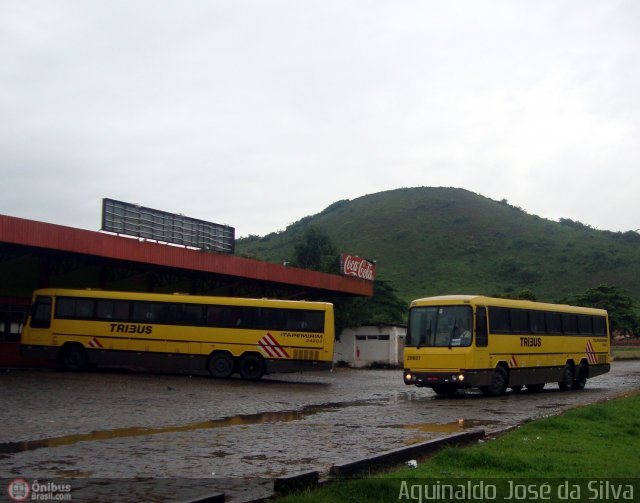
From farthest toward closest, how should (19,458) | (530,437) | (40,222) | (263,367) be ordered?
(263,367) → (40,222) → (530,437) → (19,458)

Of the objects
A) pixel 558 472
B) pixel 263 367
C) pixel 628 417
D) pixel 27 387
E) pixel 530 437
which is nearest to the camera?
pixel 558 472

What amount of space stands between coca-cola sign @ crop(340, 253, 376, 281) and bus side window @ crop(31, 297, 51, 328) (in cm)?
1767

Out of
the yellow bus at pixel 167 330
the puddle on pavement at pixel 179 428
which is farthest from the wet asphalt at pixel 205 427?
the yellow bus at pixel 167 330

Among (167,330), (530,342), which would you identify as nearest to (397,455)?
(530,342)

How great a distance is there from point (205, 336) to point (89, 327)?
14.1 feet

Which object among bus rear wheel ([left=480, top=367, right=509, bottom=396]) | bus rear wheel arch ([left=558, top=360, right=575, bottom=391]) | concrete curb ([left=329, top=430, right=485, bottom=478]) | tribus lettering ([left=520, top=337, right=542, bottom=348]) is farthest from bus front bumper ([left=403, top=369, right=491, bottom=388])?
concrete curb ([left=329, top=430, right=485, bottom=478])

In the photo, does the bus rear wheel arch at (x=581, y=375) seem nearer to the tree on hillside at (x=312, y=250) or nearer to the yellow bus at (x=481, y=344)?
the yellow bus at (x=481, y=344)

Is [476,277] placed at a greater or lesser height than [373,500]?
greater

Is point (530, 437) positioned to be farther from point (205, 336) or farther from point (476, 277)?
point (476, 277)

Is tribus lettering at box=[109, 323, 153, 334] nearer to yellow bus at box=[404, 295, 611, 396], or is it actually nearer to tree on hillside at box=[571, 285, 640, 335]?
yellow bus at box=[404, 295, 611, 396]

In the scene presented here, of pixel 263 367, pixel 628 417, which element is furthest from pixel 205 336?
pixel 628 417

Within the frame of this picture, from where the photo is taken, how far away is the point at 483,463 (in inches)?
350

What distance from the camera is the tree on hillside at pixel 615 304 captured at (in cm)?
7212

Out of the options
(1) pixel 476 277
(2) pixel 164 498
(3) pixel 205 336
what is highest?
(1) pixel 476 277
